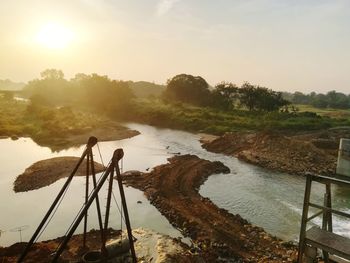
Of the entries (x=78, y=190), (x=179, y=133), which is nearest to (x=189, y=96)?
(x=179, y=133)

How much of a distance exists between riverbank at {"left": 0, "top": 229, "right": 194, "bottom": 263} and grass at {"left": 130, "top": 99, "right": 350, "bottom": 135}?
35510 millimetres

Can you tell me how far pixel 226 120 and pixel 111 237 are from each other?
139 ft

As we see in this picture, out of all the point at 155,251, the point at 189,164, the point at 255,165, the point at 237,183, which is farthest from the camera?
the point at 255,165

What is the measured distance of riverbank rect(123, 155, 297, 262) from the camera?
1491 cm

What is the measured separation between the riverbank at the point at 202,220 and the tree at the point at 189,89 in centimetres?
5431

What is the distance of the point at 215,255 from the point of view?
14.5 metres

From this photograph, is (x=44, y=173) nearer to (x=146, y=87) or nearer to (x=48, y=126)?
(x=48, y=126)

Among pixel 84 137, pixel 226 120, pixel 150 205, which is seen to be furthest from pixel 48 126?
pixel 150 205

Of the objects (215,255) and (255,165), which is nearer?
(215,255)

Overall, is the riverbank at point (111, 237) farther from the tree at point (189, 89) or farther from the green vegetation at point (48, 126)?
the tree at point (189, 89)

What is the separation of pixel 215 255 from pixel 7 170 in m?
22.1

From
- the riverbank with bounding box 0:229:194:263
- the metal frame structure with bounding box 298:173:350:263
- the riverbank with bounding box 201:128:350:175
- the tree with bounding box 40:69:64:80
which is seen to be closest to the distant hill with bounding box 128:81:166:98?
the tree with bounding box 40:69:64:80

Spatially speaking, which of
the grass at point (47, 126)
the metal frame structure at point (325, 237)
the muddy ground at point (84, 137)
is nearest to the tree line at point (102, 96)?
the grass at point (47, 126)

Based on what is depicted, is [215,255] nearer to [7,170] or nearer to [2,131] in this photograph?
[7,170]
